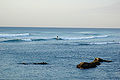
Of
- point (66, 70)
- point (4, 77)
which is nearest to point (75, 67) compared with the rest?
point (66, 70)

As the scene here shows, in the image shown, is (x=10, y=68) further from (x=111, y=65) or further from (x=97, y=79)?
(x=111, y=65)

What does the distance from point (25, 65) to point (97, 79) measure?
32.8ft

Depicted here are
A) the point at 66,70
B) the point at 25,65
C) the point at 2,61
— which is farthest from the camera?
the point at 2,61

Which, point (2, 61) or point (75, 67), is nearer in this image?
point (75, 67)

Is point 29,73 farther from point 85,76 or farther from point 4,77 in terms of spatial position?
point 85,76

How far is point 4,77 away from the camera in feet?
70.8

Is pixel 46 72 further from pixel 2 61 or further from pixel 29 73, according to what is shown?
pixel 2 61

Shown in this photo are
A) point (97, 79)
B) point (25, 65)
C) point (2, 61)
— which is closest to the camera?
point (97, 79)

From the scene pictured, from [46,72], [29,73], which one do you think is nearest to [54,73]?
[46,72]

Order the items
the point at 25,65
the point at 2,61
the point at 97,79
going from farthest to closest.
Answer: the point at 2,61 < the point at 25,65 < the point at 97,79

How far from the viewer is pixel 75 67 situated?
26359mm

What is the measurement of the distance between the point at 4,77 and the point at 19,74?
174cm

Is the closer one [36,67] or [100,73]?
[100,73]

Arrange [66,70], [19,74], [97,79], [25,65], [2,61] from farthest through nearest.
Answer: [2,61] < [25,65] < [66,70] < [19,74] < [97,79]
